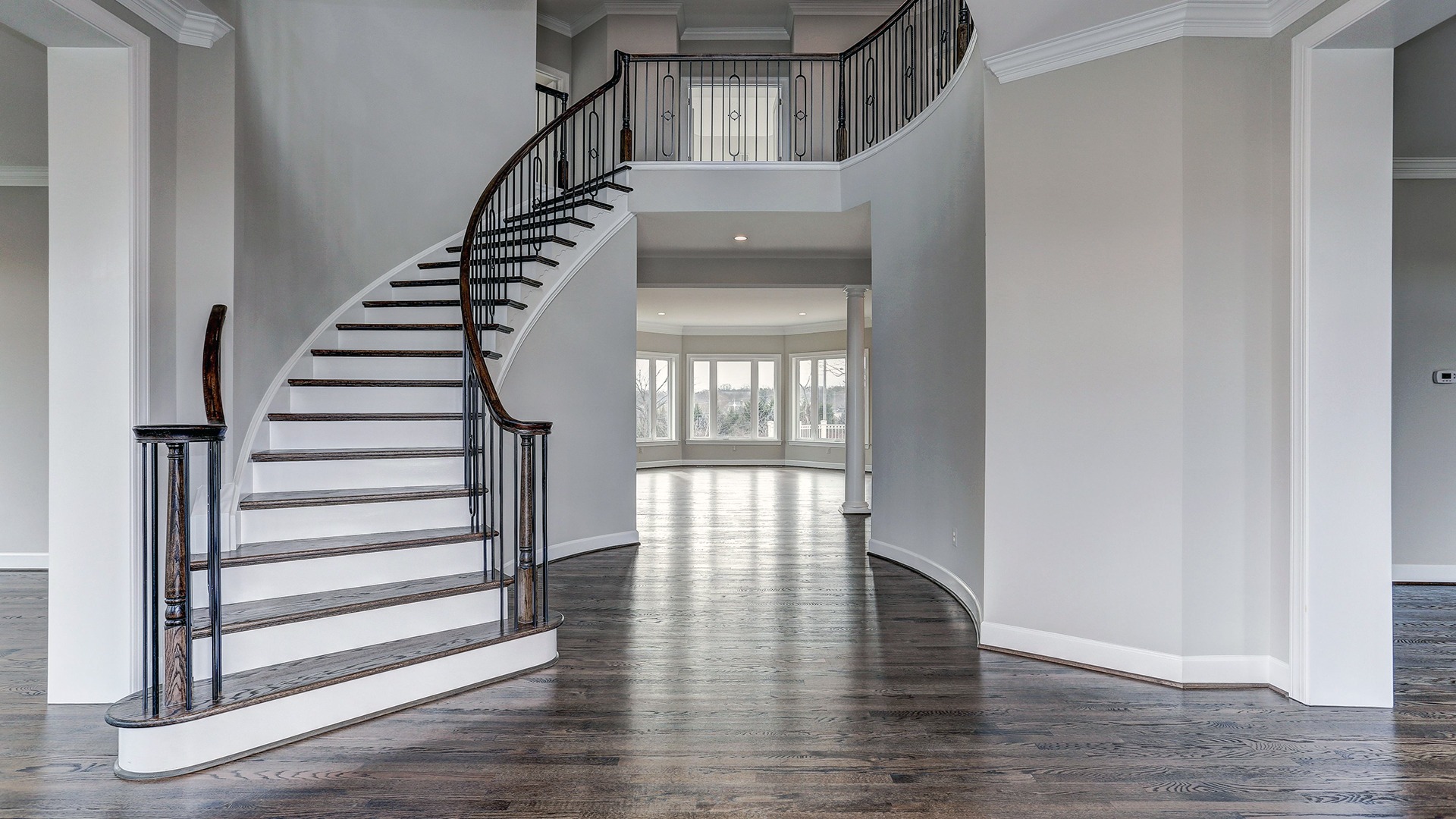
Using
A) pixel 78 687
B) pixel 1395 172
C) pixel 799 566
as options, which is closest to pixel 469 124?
pixel 799 566

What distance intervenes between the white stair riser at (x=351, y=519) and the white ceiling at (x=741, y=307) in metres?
5.52

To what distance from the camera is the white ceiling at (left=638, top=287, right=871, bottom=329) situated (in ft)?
34.5

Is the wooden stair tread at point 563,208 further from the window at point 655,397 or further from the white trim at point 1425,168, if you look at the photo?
the window at point 655,397

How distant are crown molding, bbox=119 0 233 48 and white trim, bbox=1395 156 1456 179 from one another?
676 cm

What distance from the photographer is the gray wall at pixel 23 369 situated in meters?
5.36

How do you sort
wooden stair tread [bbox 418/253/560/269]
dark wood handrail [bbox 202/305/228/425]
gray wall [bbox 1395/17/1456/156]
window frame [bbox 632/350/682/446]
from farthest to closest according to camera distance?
window frame [bbox 632/350/682/446]
wooden stair tread [bbox 418/253/560/269]
gray wall [bbox 1395/17/1456/156]
dark wood handrail [bbox 202/305/228/425]

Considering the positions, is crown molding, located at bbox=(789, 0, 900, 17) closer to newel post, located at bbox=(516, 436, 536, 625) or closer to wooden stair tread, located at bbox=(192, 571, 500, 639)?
newel post, located at bbox=(516, 436, 536, 625)

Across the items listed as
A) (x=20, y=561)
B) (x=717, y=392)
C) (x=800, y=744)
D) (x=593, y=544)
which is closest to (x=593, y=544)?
(x=593, y=544)

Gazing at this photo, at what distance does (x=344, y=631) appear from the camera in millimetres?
3115

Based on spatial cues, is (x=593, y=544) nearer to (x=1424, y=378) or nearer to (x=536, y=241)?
(x=536, y=241)

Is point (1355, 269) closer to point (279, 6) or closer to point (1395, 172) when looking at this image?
point (1395, 172)

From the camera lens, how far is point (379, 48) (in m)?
5.68

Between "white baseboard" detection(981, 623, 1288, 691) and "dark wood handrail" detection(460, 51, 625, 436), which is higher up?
"dark wood handrail" detection(460, 51, 625, 436)

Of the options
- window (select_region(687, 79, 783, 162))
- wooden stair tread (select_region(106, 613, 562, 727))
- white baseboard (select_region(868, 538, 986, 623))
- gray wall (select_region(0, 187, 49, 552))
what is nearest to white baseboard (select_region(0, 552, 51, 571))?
gray wall (select_region(0, 187, 49, 552))
